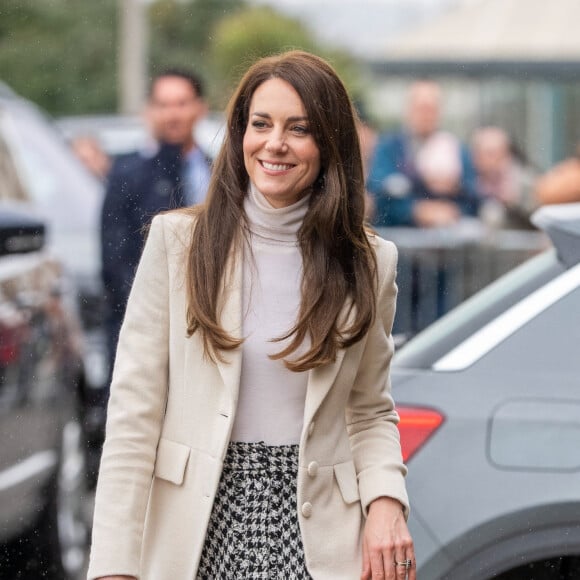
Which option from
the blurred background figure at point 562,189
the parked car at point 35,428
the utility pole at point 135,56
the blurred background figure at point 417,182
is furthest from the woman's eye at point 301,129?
the utility pole at point 135,56

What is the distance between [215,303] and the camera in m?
2.52

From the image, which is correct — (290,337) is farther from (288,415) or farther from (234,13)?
(234,13)

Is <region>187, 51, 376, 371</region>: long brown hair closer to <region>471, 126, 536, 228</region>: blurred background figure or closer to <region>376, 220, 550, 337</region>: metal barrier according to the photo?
<region>376, 220, 550, 337</region>: metal barrier

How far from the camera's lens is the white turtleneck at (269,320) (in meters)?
2.52

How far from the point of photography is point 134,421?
97.7 inches

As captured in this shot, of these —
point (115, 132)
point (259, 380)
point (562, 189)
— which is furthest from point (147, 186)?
point (115, 132)

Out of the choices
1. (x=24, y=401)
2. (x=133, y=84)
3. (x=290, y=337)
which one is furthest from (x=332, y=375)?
(x=133, y=84)

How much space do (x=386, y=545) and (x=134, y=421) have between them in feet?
1.77

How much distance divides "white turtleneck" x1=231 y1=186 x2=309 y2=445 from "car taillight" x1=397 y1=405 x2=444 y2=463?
487 mm

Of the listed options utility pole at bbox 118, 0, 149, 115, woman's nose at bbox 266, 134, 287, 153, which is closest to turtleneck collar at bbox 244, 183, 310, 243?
woman's nose at bbox 266, 134, 287, 153

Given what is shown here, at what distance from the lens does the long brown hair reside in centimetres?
250

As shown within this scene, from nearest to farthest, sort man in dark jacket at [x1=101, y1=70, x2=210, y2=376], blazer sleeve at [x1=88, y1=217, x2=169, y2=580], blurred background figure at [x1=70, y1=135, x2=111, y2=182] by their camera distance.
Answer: blazer sleeve at [x1=88, y1=217, x2=169, y2=580] → man in dark jacket at [x1=101, y1=70, x2=210, y2=376] → blurred background figure at [x1=70, y1=135, x2=111, y2=182]

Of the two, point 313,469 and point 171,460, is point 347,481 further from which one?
point 171,460

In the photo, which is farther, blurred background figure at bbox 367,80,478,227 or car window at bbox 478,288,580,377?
blurred background figure at bbox 367,80,478,227
